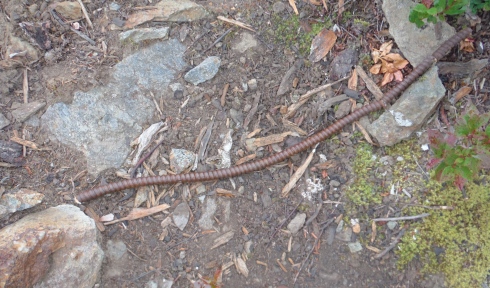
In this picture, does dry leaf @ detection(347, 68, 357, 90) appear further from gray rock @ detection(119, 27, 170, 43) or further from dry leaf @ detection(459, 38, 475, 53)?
gray rock @ detection(119, 27, 170, 43)

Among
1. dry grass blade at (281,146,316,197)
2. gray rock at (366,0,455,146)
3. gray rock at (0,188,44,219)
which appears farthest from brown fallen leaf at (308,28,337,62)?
gray rock at (0,188,44,219)

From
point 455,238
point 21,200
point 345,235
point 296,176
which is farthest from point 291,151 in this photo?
point 21,200

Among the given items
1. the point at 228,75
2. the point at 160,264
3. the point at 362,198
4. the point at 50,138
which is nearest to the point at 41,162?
the point at 50,138

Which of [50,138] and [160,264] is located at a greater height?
[50,138]

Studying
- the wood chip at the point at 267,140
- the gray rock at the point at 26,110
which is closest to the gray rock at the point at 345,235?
the wood chip at the point at 267,140

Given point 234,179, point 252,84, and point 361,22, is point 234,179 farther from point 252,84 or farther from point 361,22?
point 361,22

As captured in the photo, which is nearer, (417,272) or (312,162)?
(417,272)

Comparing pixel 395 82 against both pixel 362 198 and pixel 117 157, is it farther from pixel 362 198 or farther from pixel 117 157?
pixel 117 157
